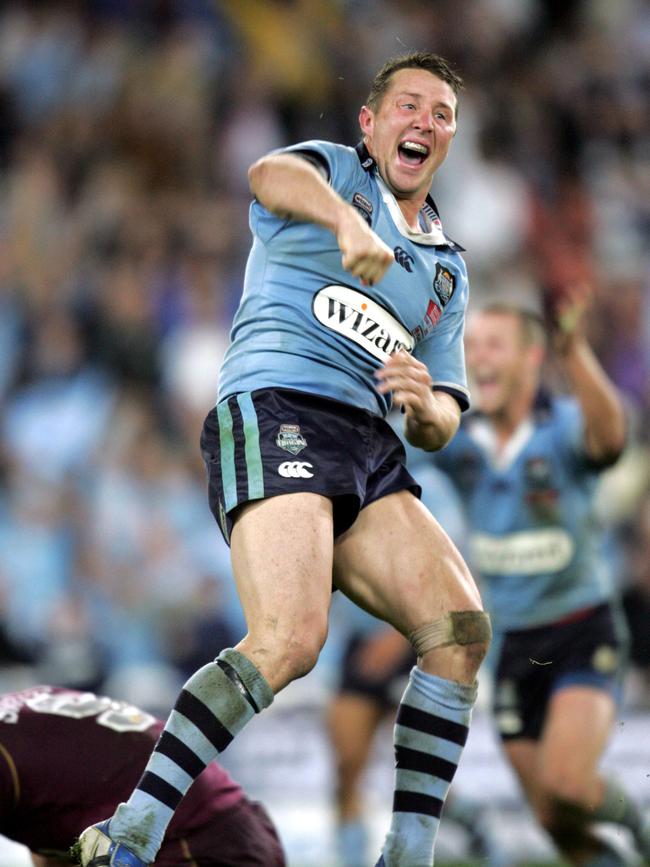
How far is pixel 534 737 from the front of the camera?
239 inches

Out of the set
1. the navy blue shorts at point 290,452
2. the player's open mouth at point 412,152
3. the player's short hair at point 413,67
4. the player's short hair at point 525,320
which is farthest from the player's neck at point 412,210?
the player's short hair at point 525,320

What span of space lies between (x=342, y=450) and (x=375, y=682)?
3841 millimetres

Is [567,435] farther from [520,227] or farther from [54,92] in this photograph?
[54,92]

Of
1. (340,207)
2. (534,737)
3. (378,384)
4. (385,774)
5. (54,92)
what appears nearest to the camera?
(340,207)

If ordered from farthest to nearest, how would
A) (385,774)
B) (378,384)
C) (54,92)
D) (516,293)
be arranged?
1. (54,92)
2. (516,293)
3. (385,774)
4. (378,384)

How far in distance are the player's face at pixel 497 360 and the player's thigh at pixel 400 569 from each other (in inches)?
110

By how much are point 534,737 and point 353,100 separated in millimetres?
5358

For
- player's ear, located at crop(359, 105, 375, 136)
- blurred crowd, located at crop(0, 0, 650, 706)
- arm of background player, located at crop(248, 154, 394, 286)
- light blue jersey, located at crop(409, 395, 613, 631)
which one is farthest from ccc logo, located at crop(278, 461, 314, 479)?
blurred crowd, located at crop(0, 0, 650, 706)

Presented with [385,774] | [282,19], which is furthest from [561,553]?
[282,19]

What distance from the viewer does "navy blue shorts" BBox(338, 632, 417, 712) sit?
23.9ft

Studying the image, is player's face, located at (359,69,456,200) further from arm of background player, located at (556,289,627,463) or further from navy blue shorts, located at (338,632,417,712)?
navy blue shorts, located at (338,632,417,712)

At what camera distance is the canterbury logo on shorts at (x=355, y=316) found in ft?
12.3

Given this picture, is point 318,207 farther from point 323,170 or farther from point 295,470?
point 295,470

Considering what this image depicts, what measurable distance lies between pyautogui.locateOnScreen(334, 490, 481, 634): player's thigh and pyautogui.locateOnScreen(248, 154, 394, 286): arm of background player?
2.37ft
